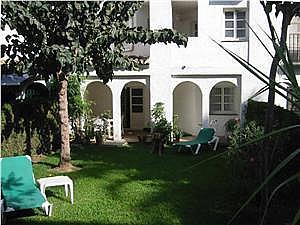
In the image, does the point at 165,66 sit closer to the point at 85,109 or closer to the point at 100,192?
the point at 85,109

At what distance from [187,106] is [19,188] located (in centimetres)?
1485

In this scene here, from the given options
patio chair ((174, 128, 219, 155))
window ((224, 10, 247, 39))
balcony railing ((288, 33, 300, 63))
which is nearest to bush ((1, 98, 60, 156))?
patio chair ((174, 128, 219, 155))

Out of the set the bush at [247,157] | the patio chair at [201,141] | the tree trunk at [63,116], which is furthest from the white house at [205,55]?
the bush at [247,157]

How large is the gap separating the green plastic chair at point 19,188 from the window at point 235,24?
42.5 ft

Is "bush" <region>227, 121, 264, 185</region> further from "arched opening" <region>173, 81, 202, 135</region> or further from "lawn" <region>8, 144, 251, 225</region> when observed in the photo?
"arched opening" <region>173, 81, 202, 135</region>

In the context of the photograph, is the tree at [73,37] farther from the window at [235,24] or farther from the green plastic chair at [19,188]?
the window at [235,24]

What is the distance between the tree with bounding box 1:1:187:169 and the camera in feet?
35.2

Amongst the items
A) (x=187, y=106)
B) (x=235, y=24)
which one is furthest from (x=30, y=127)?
(x=235, y=24)

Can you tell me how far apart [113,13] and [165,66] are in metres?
7.05

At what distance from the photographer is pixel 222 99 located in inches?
827

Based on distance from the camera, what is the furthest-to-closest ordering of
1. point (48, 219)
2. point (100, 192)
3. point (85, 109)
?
point (85, 109) → point (100, 192) → point (48, 219)

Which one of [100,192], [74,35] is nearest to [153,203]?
[100,192]

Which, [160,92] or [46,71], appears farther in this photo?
[160,92]

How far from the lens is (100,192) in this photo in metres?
10.4
